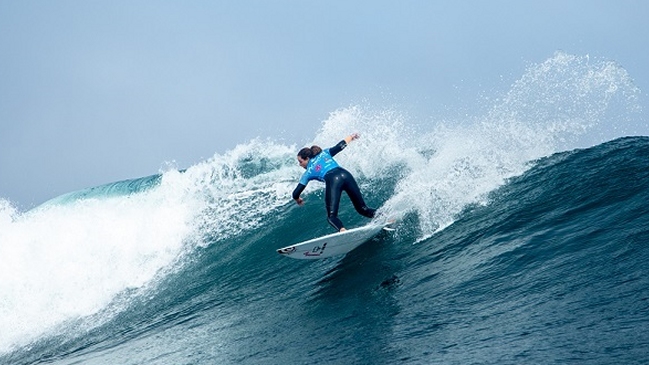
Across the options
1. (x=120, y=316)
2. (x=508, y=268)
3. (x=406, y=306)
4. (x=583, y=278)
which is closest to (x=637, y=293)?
(x=583, y=278)

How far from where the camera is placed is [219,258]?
11.6m

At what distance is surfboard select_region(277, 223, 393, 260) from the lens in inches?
326

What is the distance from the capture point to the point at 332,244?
8.51 meters

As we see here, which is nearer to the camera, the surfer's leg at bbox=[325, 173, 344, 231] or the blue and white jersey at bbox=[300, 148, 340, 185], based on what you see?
the surfer's leg at bbox=[325, 173, 344, 231]

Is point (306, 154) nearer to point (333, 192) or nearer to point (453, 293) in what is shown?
point (333, 192)

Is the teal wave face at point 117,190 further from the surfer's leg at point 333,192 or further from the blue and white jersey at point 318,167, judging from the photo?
the surfer's leg at point 333,192

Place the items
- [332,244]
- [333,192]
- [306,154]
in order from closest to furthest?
1. [332,244]
2. [333,192]
3. [306,154]

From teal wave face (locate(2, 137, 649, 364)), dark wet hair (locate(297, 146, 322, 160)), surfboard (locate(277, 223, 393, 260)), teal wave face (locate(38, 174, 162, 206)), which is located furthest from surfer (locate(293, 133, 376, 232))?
teal wave face (locate(38, 174, 162, 206))

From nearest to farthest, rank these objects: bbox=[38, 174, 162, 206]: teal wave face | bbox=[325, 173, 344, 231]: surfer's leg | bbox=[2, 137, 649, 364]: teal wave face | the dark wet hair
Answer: bbox=[2, 137, 649, 364]: teal wave face, bbox=[325, 173, 344, 231]: surfer's leg, the dark wet hair, bbox=[38, 174, 162, 206]: teal wave face

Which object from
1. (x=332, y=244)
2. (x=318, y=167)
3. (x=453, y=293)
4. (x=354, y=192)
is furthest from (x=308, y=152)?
(x=453, y=293)

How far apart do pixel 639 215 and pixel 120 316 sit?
8297 millimetres

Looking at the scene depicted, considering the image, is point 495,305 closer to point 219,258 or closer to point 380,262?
point 380,262

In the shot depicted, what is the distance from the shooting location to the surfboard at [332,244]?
8.27 meters

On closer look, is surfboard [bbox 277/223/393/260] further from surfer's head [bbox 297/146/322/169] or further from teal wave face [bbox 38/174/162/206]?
teal wave face [bbox 38/174/162/206]
